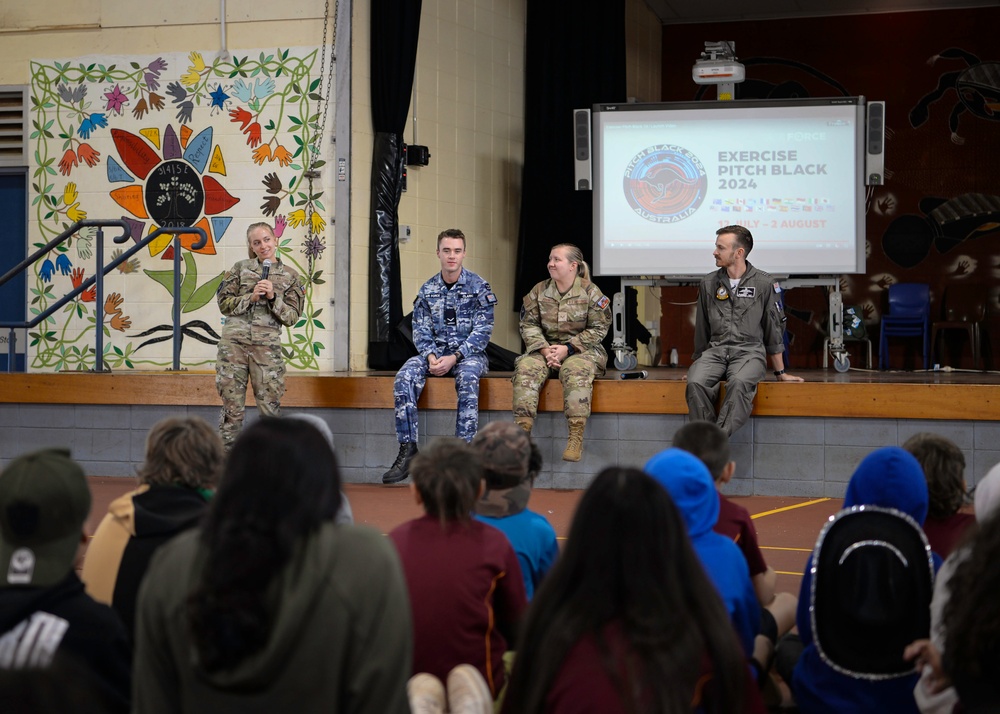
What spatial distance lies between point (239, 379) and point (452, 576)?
4.28 m

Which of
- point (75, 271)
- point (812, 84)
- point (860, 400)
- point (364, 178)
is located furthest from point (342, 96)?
point (812, 84)

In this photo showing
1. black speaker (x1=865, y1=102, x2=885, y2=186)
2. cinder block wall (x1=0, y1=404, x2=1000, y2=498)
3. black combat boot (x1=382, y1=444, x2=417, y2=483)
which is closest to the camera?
cinder block wall (x1=0, y1=404, x2=1000, y2=498)

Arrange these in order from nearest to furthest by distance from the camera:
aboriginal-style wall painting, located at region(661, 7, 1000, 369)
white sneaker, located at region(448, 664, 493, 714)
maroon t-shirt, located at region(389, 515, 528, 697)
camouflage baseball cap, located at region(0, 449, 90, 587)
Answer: camouflage baseball cap, located at region(0, 449, 90, 587) → white sneaker, located at region(448, 664, 493, 714) → maroon t-shirt, located at region(389, 515, 528, 697) → aboriginal-style wall painting, located at region(661, 7, 1000, 369)

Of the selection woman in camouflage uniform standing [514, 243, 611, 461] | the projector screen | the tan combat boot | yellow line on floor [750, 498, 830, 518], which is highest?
the projector screen

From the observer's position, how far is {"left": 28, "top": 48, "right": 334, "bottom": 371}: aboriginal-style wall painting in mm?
7625

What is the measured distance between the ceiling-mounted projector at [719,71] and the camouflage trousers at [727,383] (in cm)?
275

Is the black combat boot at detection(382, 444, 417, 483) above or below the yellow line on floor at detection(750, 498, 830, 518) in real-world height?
above

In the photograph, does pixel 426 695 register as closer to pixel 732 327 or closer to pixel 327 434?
pixel 327 434

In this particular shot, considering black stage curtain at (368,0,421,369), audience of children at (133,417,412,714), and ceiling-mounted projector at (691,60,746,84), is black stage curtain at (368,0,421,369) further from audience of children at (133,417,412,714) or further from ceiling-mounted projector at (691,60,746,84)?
audience of children at (133,417,412,714)

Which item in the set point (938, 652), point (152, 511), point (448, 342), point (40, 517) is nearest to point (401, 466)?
point (448, 342)

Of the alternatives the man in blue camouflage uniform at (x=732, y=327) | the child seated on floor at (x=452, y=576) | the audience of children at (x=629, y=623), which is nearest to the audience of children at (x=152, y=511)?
the child seated on floor at (x=452, y=576)

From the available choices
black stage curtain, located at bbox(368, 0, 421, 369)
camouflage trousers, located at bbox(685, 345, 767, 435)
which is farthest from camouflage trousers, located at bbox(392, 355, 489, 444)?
black stage curtain, located at bbox(368, 0, 421, 369)

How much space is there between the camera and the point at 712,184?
25.0ft

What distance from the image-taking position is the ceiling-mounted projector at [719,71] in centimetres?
798
